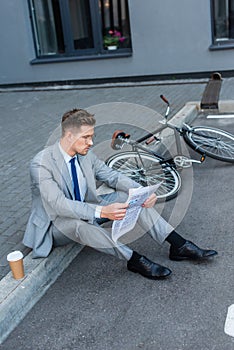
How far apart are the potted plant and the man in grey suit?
8435mm

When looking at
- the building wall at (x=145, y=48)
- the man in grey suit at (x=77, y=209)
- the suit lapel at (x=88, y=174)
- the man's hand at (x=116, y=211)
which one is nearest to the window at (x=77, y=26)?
the building wall at (x=145, y=48)

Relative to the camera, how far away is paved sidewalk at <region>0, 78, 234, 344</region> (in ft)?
15.1

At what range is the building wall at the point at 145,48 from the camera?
10.7 meters

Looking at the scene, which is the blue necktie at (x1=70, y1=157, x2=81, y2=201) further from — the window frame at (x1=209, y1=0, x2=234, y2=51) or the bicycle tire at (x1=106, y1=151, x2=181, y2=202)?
the window frame at (x1=209, y1=0, x2=234, y2=51)

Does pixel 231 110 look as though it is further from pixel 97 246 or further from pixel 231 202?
pixel 97 246

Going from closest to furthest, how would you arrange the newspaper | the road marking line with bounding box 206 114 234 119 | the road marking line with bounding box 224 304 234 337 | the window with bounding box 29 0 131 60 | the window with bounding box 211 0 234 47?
the road marking line with bounding box 224 304 234 337, the newspaper, the road marking line with bounding box 206 114 234 119, the window with bounding box 211 0 234 47, the window with bounding box 29 0 131 60

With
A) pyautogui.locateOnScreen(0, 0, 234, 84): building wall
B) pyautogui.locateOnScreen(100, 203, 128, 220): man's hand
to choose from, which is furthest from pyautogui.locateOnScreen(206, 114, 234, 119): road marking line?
pyautogui.locateOnScreen(100, 203, 128, 220): man's hand

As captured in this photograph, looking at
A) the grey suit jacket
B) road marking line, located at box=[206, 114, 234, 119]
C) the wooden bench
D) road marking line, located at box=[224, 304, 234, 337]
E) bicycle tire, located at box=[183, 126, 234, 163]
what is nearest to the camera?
road marking line, located at box=[224, 304, 234, 337]

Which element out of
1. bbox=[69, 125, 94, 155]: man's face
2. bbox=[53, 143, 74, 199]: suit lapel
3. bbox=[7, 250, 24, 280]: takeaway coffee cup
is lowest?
bbox=[7, 250, 24, 280]: takeaway coffee cup

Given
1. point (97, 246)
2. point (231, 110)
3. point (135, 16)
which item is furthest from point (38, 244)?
point (135, 16)

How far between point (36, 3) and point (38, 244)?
9.75m

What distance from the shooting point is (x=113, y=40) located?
11.7 metres

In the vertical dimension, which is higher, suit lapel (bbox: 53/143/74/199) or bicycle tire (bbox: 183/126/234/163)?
suit lapel (bbox: 53/143/74/199)

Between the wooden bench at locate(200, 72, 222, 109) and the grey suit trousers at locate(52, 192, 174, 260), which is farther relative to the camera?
the wooden bench at locate(200, 72, 222, 109)
